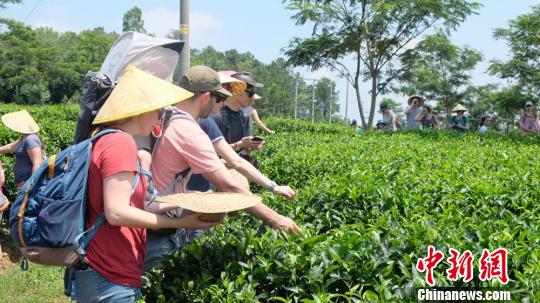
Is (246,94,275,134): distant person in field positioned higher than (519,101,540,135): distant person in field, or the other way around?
(519,101,540,135): distant person in field

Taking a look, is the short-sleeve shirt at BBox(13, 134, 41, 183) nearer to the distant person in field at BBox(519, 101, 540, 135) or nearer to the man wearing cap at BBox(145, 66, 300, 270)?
the man wearing cap at BBox(145, 66, 300, 270)

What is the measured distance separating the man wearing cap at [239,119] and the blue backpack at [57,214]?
241 centimetres

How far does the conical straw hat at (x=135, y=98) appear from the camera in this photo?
2396 mm

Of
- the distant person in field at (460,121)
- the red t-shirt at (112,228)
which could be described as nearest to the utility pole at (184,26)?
the red t-shirt at (112,228)

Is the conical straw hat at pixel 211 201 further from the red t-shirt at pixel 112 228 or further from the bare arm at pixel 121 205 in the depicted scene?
the red t-shirt at pixel 112 228

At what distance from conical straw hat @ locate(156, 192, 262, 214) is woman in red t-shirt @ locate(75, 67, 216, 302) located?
0.29ft

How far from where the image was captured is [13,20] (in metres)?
48.4

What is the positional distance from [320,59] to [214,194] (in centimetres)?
1996

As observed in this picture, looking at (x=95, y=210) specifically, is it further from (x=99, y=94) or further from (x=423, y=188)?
(x=423, y=188)

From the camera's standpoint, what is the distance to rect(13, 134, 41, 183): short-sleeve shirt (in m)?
6.09

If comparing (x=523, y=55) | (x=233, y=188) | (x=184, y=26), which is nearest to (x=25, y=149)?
(x=184, y=26)

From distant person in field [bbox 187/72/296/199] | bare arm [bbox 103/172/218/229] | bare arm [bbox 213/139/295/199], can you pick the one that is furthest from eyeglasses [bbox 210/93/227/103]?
bare arm [bbox 103/172/218/229]

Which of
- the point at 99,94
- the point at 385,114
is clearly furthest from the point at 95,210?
the point at 385,114

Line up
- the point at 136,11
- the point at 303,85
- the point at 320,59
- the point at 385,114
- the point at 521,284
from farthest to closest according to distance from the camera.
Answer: the point at 303,85, the point at 136,11, the point at 320,59, the point at 385,114, the point at 521,284
